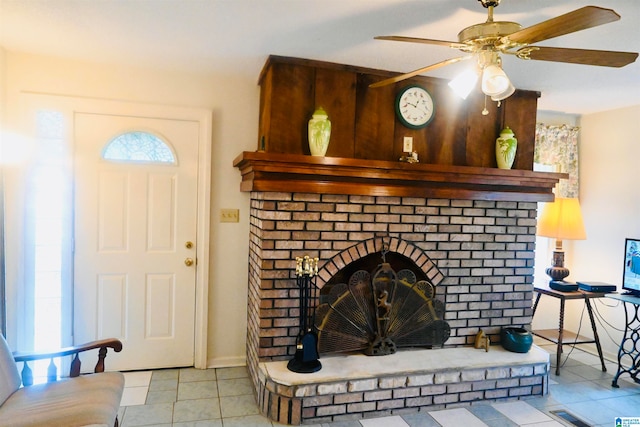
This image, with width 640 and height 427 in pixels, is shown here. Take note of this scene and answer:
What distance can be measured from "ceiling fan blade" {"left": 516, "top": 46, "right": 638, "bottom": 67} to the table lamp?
2.24 m

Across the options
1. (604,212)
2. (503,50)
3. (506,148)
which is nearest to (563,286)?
(604,212)

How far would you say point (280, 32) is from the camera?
2.35m

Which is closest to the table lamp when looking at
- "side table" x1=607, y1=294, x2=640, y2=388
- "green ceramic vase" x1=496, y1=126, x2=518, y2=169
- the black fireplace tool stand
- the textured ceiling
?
"side table" x1=607, y1=294, x2=640, y2=388

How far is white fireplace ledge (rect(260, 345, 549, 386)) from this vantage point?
8.52ft

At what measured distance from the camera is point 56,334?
305cm

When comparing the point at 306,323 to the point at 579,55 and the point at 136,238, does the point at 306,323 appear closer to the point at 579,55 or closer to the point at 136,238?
the point at 136,238

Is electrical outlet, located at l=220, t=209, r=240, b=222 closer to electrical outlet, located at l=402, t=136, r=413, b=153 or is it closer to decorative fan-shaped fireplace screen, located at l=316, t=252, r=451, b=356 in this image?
decorative fan-shaped fireplace screen, located at l=316, t=252, r=451, b=356

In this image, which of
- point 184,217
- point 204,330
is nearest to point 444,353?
point 204,330

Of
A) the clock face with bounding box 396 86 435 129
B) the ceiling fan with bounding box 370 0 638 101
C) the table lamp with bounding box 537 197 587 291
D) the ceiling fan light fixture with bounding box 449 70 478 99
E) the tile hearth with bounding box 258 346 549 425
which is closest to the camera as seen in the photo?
the ceiling fan with bounding box 370 0 638 101

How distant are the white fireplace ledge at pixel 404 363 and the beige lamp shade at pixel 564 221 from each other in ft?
3.58

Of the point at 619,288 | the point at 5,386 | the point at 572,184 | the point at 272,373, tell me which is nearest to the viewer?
Result: the point at 5,386

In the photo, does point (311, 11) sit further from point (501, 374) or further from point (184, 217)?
point (501, 374)

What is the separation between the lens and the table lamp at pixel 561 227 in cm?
363

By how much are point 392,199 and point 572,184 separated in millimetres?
2360
